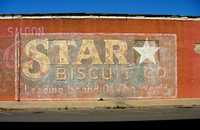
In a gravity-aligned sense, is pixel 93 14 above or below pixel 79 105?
above

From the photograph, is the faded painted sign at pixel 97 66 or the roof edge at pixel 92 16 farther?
the faded painted sign at pixel 97 66

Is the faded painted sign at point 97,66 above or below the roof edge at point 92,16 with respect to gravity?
below

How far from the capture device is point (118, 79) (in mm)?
33500

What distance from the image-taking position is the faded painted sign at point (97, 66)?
32.9 meters

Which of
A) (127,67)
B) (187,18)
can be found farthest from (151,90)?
(187,18)

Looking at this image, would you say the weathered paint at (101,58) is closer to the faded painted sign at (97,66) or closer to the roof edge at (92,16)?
the faded painted sign at (97,66)

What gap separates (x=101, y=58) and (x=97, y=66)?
489 mm

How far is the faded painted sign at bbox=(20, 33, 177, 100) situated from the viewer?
108 ft

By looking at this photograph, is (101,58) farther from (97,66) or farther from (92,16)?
(92,16)

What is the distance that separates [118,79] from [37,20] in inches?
213

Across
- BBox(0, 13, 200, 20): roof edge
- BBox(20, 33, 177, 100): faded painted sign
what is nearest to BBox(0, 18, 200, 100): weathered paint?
BBox(20, 33, 177, 100): faded painted sign

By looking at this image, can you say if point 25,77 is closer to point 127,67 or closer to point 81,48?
point 81,48

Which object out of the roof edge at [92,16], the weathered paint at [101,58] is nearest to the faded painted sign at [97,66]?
the weathered paint at [101,58]

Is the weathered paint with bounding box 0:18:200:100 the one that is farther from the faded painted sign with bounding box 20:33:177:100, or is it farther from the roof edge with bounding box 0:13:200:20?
the roof edge with bounding box 0:13:200:20
